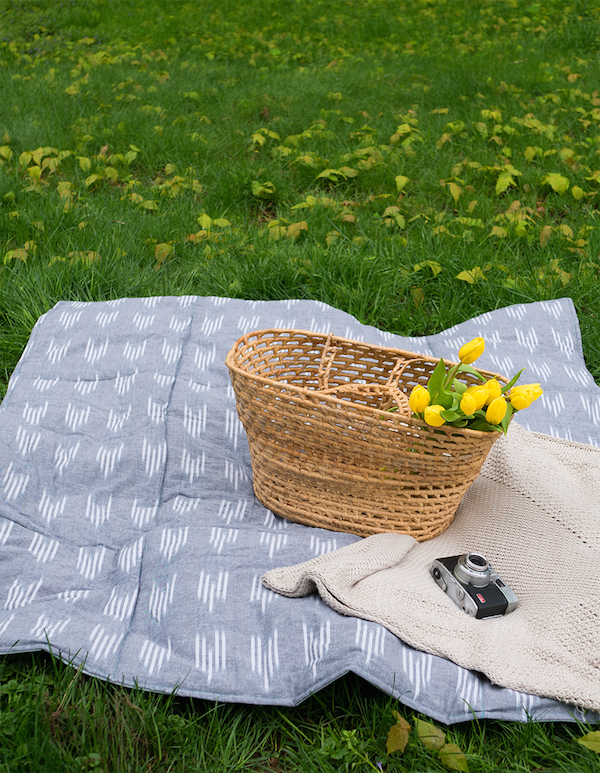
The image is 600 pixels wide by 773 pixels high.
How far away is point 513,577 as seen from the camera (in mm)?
1588

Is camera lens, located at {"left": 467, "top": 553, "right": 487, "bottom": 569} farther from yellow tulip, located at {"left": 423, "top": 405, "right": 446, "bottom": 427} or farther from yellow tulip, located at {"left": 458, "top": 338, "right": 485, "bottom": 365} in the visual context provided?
yellow tulip, located at {"left": 458, "top": 338, "right": 485, "bottom": 365}

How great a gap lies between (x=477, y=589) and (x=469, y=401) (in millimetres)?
434

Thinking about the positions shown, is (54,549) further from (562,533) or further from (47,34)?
(47,34)

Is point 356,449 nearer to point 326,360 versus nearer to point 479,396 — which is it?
point 479,396

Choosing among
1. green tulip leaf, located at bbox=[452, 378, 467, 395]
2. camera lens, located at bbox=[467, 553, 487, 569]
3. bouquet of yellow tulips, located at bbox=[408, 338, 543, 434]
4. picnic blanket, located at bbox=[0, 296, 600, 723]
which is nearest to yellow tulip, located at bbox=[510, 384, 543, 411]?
bouquet of yellow tulips, located at bbox=[408, 338, 543, 434]

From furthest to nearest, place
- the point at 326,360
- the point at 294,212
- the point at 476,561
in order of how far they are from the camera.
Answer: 1. the point at 294,212
2. the point at 326,360
3. the point at 476,561

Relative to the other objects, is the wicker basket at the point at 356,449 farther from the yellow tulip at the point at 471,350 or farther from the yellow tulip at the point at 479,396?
the yellow tulip at the point at 471,350

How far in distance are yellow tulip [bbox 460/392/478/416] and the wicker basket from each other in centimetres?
7

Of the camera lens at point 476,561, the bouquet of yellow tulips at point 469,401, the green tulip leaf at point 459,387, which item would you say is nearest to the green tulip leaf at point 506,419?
the bouquet of yellow tulips at point 469,401

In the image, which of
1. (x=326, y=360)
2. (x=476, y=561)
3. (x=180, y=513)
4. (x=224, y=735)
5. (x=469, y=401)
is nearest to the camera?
(x=224, y=735)

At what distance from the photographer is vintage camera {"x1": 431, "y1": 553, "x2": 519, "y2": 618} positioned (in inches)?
57.2

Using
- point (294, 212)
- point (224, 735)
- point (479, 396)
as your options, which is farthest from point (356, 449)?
point (294, 212)

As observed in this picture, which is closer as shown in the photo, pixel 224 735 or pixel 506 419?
pixel 224 735

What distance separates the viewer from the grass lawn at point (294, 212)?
1.26 metres
